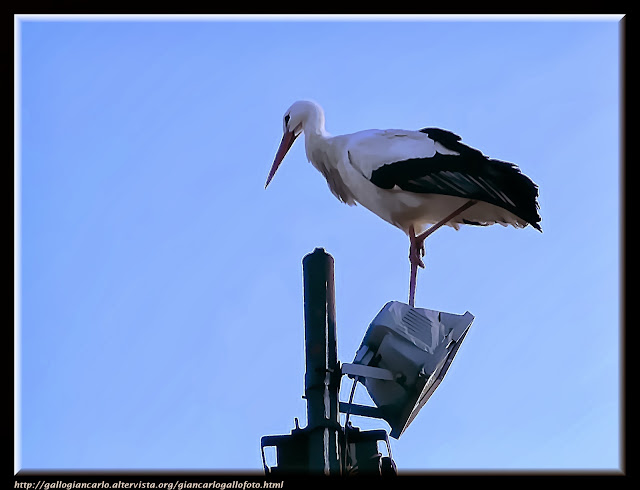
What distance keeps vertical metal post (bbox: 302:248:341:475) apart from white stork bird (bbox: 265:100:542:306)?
216 cm

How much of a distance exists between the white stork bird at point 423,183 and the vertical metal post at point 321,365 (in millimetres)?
2158

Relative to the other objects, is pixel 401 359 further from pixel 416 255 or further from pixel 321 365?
pixel 416 255

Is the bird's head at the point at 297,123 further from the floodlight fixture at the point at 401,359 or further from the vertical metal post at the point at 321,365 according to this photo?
the vertical metal post at the point at 321,365

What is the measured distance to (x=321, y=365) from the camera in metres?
4.27

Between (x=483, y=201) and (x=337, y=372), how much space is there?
2604mm

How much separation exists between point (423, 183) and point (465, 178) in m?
0.30

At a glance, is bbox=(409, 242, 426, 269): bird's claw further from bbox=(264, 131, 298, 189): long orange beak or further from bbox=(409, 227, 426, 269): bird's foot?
bbox=(264, 131, 298, 189): long orange beak

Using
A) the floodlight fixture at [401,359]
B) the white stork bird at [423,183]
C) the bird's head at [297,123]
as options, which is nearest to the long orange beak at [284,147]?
the bird's head at [297,123]

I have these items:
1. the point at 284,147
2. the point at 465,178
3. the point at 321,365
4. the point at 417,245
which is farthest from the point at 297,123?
the point at 321,365

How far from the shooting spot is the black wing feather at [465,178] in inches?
252

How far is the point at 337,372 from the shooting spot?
14.1ft

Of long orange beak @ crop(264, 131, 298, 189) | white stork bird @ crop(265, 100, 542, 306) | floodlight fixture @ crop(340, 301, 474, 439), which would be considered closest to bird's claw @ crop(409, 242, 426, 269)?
white stork bird @ crop(265, 100, 542, 306)
